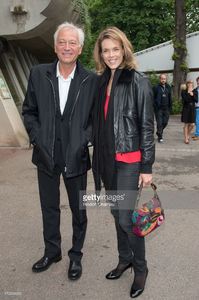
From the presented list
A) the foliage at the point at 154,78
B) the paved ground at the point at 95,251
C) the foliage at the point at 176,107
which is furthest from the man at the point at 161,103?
the foliage at the point at 154,78

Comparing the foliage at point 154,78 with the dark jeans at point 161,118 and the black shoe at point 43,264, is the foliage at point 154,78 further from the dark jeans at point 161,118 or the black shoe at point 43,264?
the black shoe at point 43,264

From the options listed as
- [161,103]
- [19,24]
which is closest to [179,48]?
[161,103]

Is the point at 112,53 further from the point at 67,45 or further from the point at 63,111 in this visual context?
the point at 63,111

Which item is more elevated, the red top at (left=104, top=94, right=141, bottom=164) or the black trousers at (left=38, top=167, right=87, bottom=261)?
the red top at (left=104, top=94, right=141, bottom=164)

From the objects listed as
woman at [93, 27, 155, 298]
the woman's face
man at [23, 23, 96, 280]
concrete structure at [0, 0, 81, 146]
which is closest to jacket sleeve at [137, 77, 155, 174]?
woman at [93, 27, 155, 298]

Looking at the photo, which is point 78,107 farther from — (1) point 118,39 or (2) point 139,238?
(2) point 139,238

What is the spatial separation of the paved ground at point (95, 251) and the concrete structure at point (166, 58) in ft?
52.2

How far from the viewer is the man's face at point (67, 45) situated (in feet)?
10.0

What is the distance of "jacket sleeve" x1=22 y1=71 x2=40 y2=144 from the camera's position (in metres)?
3.20

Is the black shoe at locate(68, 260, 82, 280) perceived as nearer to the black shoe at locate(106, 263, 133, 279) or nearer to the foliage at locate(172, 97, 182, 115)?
the black shoe at locate(106, 263, 133, 279)

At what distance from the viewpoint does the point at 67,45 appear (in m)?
3.05

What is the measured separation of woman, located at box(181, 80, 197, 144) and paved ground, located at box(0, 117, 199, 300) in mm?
4366

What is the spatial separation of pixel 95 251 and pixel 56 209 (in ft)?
2.33

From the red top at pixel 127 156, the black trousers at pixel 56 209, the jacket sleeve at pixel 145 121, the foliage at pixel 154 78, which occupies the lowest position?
the foliage at pixel 154 78
